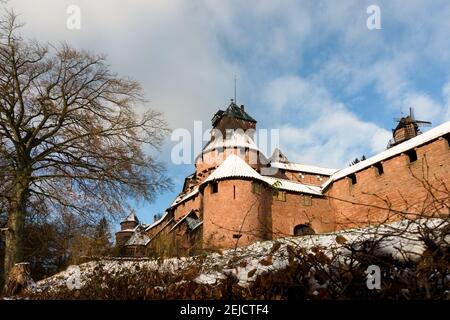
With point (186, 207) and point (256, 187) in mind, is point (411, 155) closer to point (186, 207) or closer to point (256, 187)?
point (256, 187)

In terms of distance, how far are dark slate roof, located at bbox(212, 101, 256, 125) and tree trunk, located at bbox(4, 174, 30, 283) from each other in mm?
29580

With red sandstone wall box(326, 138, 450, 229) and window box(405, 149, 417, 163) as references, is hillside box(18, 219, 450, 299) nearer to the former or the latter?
red sandstone wall box(326, 138, 450, 229)

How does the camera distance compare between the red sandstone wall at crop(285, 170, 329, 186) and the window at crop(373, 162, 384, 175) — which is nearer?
the window at crop(373, 162, 384, 175)

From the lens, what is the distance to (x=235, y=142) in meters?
35.2

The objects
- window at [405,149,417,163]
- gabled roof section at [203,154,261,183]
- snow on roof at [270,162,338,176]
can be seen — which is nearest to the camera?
gabled roof section at [203,154,261,183]

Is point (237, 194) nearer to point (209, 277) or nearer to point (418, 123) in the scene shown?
point (209, 277)

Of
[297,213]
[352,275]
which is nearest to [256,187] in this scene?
[297,213]

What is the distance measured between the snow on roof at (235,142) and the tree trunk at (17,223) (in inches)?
934

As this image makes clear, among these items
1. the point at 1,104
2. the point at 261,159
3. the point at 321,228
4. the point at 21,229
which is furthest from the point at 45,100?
the point at 261,159

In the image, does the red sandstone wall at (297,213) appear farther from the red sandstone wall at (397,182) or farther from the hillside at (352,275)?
the hillside at (352,275)

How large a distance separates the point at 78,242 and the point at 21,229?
6.80ft

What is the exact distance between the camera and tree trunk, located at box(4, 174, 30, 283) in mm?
11641

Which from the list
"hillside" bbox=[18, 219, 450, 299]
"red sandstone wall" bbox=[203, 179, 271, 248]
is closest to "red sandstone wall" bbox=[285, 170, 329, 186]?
"red sandstone wall" bbox=[203, 179, 271, 248]
